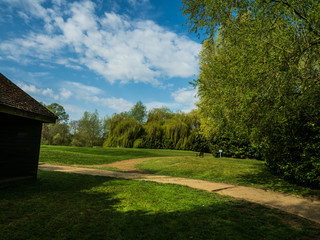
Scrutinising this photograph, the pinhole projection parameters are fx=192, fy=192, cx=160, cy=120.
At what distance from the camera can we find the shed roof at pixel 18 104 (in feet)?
18.9

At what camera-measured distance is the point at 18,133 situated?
6824mm

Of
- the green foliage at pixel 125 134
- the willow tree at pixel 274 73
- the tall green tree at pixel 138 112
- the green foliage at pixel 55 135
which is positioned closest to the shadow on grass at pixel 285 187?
the willow tree at pixel 274 73

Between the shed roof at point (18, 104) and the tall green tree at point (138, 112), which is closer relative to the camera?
the shed roof at point (18, 104)

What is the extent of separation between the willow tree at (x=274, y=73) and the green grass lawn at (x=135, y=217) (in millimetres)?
3270

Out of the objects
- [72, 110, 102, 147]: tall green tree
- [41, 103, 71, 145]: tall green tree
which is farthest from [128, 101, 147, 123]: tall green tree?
[41, 103, 71, 145]: tall green tree

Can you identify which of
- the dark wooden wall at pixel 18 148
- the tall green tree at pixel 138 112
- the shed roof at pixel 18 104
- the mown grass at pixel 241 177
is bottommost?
the mown grass at pixel 241 177

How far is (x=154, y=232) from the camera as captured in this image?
145 inches

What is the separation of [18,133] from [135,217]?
5.38 metres

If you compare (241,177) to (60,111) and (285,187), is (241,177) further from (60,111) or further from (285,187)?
(60,111)

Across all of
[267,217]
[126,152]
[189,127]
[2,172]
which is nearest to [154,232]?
[267,217]

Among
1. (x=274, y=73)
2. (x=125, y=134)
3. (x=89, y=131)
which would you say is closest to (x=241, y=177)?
(x=274, y=73)

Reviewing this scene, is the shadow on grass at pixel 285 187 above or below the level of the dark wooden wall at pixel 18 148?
below

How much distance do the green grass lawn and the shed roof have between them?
2432 millimetres

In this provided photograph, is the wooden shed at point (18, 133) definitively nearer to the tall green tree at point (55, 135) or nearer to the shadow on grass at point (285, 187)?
the shadow on grass at point (285, 187)
